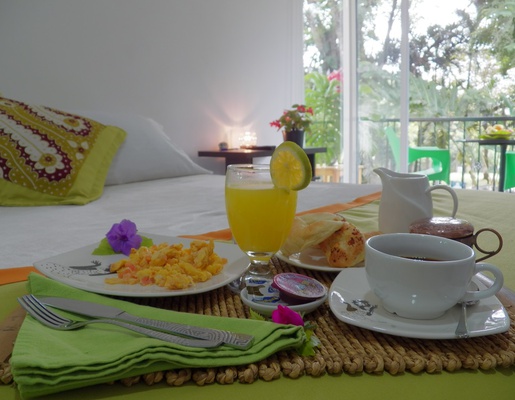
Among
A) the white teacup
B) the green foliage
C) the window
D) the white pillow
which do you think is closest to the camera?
the white teacup

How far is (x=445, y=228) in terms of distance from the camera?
0.77 m

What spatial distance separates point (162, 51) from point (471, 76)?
3.28 metres

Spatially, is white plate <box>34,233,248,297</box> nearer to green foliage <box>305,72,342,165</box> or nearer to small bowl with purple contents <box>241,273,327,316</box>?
small bowl with purple contents <box>241,273,327,316</box>

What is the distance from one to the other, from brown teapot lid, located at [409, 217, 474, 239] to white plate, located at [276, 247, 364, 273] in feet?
0.36

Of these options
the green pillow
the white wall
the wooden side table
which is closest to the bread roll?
the green pillow

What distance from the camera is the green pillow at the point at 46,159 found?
165cm

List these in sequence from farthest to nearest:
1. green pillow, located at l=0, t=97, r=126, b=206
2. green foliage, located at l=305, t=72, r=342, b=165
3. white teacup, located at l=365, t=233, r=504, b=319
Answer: green foliage, located at l=305, t=72, r=342, b=165, green pillow, located at l=0, t=97, r=126, b=206, white teacup, located at l=365, t=233, r=504, b=319

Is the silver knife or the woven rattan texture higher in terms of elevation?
the silver knife

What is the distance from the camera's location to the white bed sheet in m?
1.10

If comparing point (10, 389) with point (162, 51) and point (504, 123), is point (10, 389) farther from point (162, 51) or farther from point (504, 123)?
point (504, 123)

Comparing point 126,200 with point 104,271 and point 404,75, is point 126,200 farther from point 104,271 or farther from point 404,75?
point 404,75

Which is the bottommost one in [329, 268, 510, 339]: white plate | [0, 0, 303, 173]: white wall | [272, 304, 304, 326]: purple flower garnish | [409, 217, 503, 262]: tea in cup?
[329, 268, 510, 339]: white plate

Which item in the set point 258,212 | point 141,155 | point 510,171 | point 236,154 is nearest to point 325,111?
point 510,171

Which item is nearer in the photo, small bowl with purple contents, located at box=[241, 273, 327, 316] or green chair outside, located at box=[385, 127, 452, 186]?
small bowl with purple contents, located at box=[241, 273, 327, 316]
